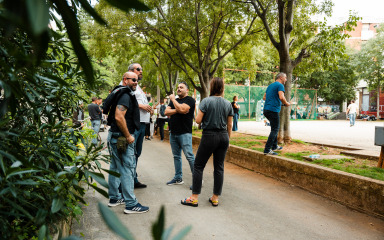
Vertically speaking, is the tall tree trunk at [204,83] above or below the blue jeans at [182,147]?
above

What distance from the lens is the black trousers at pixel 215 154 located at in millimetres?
4441

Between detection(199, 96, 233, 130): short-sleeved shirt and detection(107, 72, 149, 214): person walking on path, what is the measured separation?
105 centimetres

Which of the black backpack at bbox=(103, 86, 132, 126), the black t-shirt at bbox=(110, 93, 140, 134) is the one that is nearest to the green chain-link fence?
the black t-shirt at bbox=(110, 93, 140, 134)

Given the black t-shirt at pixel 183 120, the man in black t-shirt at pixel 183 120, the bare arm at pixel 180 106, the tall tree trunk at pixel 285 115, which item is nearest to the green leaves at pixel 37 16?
the bare arm at pixel 180 106

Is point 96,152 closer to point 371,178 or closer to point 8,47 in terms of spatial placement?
point 8,47

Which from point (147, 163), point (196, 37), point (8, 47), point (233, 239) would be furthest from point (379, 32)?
point (8, 47)

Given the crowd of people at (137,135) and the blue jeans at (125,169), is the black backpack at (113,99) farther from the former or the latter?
the blue jeans at (125,169)

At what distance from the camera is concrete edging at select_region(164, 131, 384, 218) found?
4.11 metres

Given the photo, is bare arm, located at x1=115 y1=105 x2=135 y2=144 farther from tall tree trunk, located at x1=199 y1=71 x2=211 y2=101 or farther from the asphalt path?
tall tree trunk, located at x1=199 y1=71 x2=211 y2=101

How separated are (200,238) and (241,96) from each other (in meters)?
26.0

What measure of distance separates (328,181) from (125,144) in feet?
11.0

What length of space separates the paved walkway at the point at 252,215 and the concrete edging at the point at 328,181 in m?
0.14

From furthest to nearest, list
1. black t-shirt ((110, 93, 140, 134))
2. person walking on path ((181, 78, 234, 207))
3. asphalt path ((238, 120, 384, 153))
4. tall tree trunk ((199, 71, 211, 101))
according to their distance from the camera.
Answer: tall tree trunk ((199, 71, 211, 101)), asphalt path ((238, 120, 384, 153)), person walking on path ((181, 78, 234, 207)), black t-shirt ((110, 93, 140, 134))

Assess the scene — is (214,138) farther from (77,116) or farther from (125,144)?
(77,116)
